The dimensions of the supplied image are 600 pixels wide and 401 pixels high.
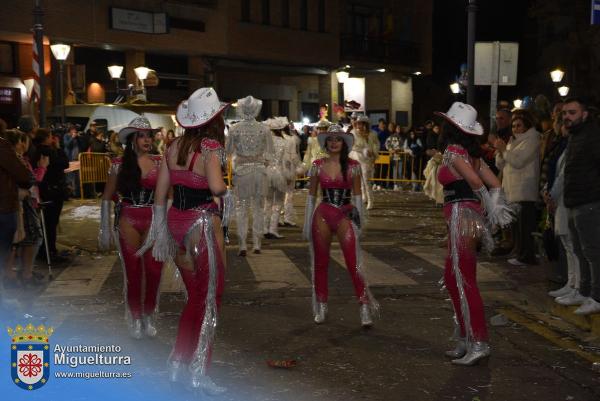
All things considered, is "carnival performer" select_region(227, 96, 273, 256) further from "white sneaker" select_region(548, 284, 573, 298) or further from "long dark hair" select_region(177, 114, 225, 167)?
"long dark hair" select_region(177, 114, 225, 167)

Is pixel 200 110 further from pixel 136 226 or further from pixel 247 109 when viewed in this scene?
pixel 247 109

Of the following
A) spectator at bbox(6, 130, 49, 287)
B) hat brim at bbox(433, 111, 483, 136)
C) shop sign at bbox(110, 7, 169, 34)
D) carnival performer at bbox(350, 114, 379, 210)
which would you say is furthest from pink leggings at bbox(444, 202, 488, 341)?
shop sign at bbox(110, 7, 169, 34)

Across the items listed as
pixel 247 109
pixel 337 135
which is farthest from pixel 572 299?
pixel 247 109

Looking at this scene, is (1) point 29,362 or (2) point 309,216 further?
(2) point 309,216

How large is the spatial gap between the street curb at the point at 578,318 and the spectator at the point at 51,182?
6740 millimetres

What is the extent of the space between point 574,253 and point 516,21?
42.7m

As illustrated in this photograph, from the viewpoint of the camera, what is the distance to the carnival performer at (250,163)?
459 inches

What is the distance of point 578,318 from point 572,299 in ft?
1.05

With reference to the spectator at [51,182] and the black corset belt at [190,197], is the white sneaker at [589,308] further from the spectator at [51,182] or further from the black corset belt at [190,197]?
the spectator at [51,182]

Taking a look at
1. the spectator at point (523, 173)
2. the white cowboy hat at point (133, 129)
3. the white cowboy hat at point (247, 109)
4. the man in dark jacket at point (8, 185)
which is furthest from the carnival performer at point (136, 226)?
the spectator at point (523, 173)

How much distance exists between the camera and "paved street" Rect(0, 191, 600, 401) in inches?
219

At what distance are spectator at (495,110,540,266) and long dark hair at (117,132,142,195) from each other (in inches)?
201

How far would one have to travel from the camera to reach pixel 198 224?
5.47 metres

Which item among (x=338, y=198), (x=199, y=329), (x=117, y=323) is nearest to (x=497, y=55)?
(x=338, y=198)
